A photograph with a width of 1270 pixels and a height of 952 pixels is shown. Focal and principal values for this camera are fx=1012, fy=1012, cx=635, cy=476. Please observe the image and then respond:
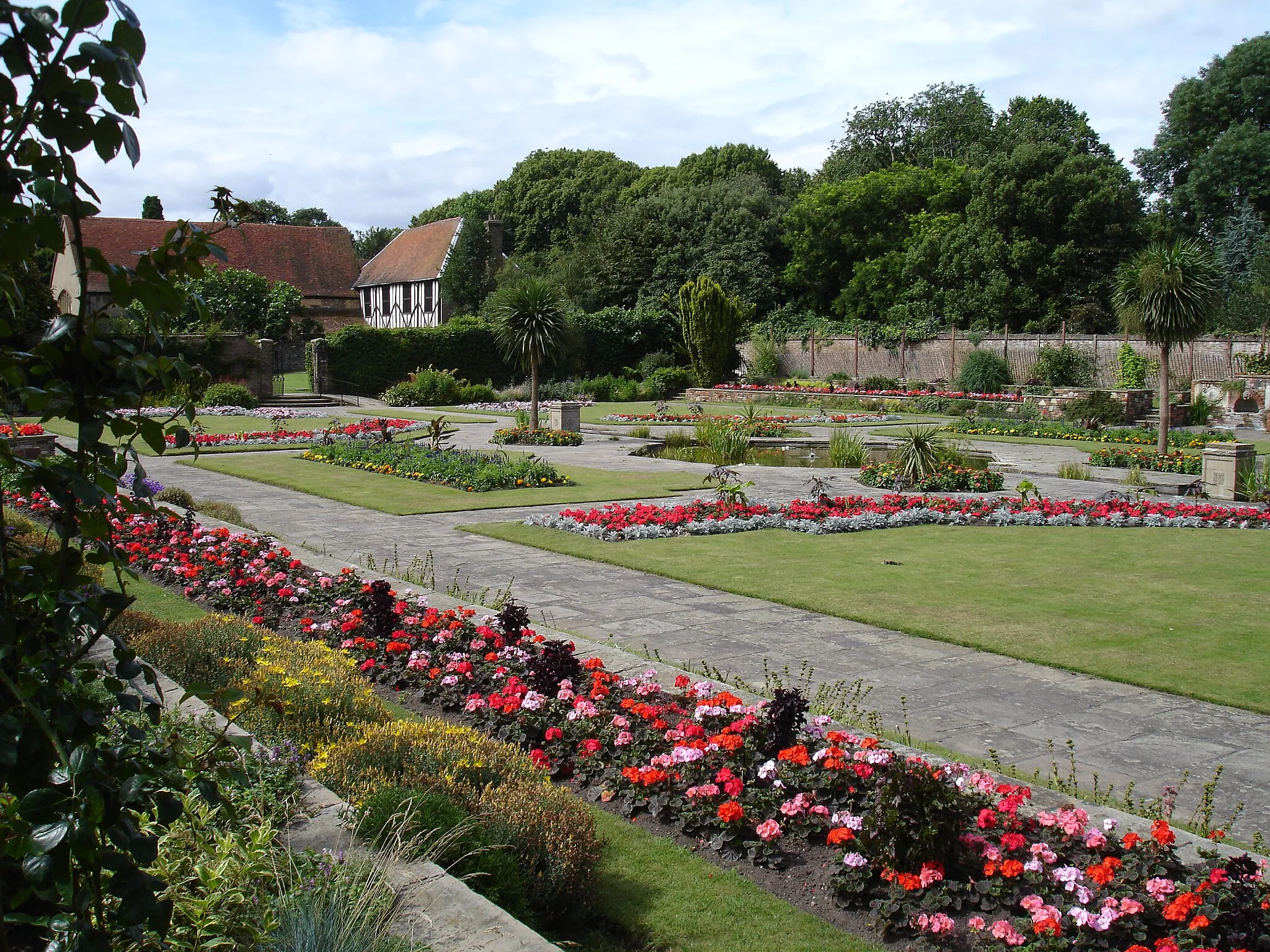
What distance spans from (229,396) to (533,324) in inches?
524

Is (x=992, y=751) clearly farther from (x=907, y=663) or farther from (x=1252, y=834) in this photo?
(x=907, y=663)

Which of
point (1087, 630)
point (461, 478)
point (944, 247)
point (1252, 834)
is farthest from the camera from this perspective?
point (944, 247)

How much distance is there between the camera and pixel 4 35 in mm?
1482

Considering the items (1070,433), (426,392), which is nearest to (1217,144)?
(1070,433)

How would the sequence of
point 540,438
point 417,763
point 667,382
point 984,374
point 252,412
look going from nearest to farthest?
point 417,763
point 540,438
point 252,412
point 984,374
point 667,382

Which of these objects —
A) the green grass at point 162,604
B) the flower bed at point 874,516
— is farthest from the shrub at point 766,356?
the green grass at point 162,604

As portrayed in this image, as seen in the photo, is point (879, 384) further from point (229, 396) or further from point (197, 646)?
point (197, 646)

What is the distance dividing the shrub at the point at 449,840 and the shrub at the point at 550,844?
6cm

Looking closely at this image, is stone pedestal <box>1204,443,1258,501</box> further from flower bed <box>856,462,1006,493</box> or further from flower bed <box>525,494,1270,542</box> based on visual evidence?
flower bed <box>856,462,1006,493</box>

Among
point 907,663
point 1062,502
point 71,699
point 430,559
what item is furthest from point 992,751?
point 1062,502

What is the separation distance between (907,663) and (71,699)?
17.4 feet

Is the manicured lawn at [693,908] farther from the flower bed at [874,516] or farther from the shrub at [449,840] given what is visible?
the flower bed at [874,516]

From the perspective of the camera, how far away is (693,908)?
3434 mm

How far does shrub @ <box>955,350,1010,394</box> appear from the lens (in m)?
32.1
